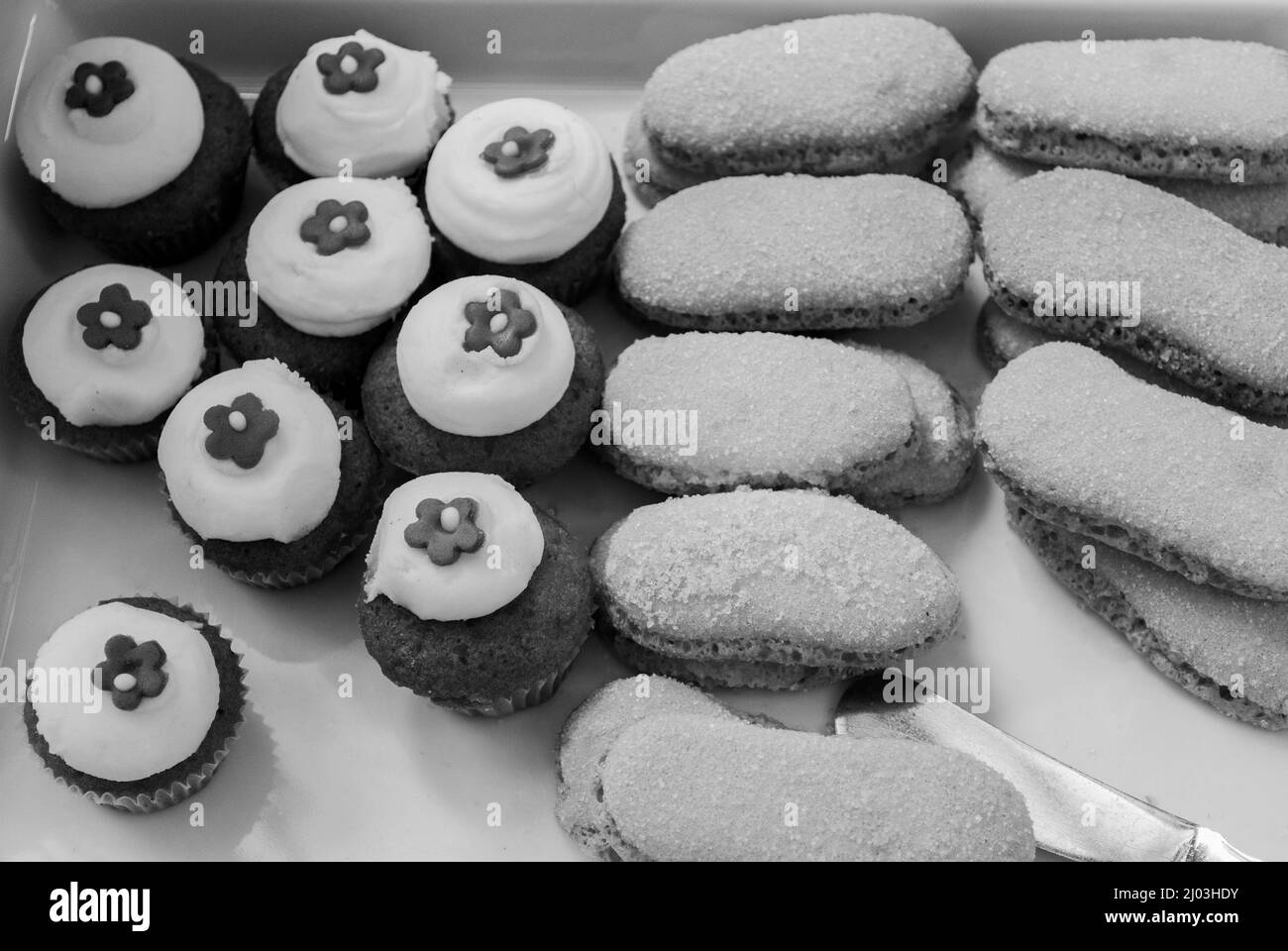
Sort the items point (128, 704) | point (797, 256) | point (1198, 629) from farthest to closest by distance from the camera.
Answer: point (797, 256) < point (1198, 629) < point (128, 704)

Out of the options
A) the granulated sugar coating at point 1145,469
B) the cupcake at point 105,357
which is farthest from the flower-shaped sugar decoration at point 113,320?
the granulated sugar coating at point 1145,469

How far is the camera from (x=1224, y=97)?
2.10m

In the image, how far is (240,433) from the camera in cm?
181

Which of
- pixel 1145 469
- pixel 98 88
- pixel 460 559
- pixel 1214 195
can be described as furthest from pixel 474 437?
pixel 1214 195

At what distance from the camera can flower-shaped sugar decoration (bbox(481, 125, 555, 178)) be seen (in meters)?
1.96

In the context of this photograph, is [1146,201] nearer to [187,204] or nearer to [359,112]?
[359,112]

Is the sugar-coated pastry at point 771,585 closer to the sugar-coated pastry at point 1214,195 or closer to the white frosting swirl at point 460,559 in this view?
the white frosting swirl at point 460,559

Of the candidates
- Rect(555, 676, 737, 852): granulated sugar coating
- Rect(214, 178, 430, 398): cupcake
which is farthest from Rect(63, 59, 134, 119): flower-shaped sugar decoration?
Rect(555, 676, 737, 852): granulated sugar coating

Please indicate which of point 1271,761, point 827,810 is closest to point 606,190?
point 827,810

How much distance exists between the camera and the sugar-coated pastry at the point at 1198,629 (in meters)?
1.94

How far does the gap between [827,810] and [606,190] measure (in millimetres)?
942

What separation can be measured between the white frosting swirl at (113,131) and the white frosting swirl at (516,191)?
0.39 meters

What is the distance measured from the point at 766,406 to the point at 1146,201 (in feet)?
2.22

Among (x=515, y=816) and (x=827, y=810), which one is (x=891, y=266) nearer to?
(x=827, y=810)
